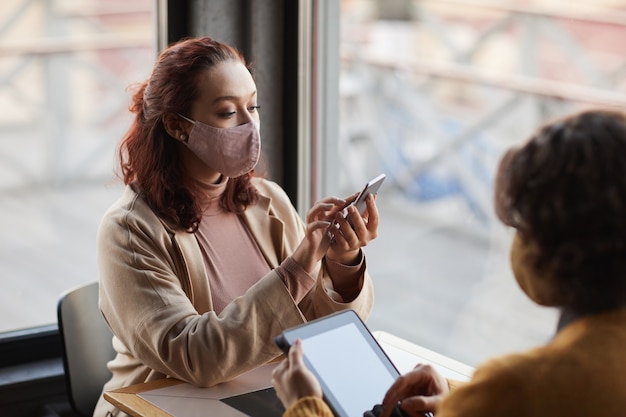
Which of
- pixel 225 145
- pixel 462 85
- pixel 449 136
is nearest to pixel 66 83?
pixel 225 145

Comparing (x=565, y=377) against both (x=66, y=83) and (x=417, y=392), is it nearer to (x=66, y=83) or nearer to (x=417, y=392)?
(x=417, y=392)

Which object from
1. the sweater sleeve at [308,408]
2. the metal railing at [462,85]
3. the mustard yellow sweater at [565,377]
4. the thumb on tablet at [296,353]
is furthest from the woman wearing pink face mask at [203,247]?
the metal railing at [462,85]

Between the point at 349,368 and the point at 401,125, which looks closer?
the point at 349,368

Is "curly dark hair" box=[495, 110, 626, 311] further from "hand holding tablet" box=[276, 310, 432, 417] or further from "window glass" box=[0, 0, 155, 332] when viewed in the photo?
"window glass" box=[0, 0, 155, 332]

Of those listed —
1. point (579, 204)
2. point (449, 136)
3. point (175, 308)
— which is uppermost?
point (579, 204)

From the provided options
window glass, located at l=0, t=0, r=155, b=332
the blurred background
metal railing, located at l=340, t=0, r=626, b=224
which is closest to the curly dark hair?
the blurred background

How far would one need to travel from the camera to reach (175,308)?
189cm

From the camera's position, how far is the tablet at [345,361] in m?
1.51

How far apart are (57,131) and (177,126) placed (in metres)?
1.08

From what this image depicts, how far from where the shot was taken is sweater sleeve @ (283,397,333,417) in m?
1.35

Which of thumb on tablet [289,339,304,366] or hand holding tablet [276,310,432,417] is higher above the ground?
thumb on tablet [289,339,304,366]

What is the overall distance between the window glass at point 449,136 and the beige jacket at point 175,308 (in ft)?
5.90

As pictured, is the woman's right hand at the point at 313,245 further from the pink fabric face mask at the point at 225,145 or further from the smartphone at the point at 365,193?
the pink fabric face mask at the point at 225,145

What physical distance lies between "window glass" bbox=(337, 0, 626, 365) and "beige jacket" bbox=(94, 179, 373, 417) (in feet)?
5.90
